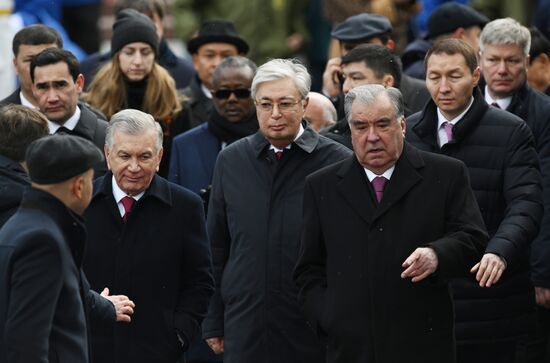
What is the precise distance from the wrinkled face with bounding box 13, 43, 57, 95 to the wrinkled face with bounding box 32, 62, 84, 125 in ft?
2.39

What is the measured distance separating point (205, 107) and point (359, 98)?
342 centimetres

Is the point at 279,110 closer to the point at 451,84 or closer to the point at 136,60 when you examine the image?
the point at 451,84

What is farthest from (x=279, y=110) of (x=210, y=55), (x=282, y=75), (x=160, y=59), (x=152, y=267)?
(x=160, y=59)

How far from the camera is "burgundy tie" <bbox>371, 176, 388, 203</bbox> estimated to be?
7738 mm

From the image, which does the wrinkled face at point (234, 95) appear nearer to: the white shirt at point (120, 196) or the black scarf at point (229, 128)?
the black scarf at point (229, 128)

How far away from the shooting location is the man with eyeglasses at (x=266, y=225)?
27.4ft

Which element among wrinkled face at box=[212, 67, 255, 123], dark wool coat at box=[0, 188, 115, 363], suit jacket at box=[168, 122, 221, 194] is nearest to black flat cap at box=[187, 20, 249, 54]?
wrinkled face at box=[212, 67, 255, 123]

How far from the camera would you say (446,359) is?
7.66 m

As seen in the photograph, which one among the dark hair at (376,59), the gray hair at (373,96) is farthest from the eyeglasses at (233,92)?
the gray hair at (373,96)

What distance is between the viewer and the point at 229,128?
9.99 meters

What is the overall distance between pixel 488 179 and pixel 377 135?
3.54 feet

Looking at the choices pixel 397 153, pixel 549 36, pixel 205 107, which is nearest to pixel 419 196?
pixel 397 153

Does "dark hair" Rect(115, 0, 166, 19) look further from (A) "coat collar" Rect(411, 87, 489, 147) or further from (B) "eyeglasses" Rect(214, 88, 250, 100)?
(A) "coat collar" Rect(411, 87, 489, 147)

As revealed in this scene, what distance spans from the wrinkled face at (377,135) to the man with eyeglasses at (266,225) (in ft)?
2.54
